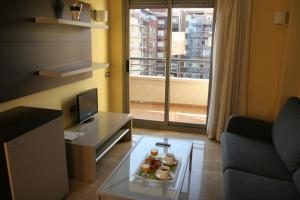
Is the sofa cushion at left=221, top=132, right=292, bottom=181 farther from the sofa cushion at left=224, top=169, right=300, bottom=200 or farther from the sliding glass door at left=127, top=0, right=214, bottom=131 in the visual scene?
the sliding glass door at left=127, top=0, right=214, bottom=131

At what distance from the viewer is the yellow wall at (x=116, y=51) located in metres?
4.24

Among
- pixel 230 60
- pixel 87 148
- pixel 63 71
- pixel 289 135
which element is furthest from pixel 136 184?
pixel 230 60

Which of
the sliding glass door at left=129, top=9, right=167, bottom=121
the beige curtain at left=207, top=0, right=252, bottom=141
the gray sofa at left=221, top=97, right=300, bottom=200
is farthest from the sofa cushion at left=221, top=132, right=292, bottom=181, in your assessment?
the sliding glass door at left=129, top=9, right=167, bottom=121

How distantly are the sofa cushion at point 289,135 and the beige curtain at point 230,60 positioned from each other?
0.87m

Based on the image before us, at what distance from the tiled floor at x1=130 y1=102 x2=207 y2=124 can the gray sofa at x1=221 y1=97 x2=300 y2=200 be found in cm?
126

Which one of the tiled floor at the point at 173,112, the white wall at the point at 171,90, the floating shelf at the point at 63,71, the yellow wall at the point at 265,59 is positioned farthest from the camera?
the tiled floor at the point at 173,112

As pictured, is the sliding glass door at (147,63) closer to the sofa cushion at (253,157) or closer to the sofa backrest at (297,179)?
the sofa cushion at (253,157)

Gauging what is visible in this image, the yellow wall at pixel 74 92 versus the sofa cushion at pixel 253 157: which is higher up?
the yellow wall at pixel 74 92

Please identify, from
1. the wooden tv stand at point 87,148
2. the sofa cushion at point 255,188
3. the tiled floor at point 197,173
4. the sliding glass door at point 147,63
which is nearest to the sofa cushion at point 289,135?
the sofa cushion at point 255,188

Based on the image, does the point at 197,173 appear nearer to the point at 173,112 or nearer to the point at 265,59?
the point at 173,112

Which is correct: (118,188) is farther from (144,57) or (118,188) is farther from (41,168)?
(144,57)

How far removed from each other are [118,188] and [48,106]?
138 cm

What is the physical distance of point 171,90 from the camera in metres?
4.53

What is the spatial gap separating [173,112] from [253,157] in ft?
7.13
